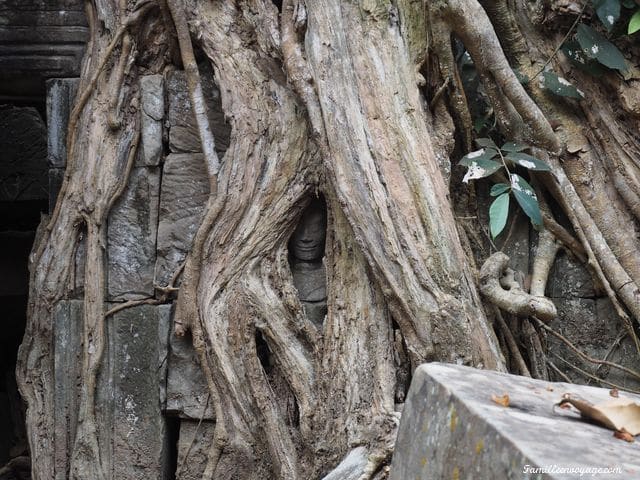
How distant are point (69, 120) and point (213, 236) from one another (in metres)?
0.74

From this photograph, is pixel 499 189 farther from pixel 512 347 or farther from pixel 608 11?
pixel 608 11

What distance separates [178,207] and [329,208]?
51 cm

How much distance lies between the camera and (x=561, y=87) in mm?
2311

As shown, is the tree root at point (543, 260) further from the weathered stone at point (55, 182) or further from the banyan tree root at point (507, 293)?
the weathered stone at point (55, 182)

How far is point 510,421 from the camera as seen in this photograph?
3.30 ft

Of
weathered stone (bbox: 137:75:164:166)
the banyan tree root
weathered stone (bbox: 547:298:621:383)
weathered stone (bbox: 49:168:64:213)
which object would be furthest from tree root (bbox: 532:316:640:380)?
weathered stone (bbox: 49:168:64:213)

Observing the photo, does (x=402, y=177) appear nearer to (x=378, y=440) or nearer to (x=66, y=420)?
(x=378, y=440)

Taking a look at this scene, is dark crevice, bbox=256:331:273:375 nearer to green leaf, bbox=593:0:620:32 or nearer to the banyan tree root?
the banyan tree root

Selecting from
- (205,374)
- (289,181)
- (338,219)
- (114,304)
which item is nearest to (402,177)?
(338,219)

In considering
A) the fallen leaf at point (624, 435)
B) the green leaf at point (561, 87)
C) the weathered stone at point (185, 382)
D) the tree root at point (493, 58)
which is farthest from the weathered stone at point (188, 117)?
the fallen leaf at point (624, 435)

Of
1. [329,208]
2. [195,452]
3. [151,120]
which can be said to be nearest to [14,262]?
[151,120]

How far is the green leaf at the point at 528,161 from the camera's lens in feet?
7.10

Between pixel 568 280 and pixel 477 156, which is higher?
pixel 477 156

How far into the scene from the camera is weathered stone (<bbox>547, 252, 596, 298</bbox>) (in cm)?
227
